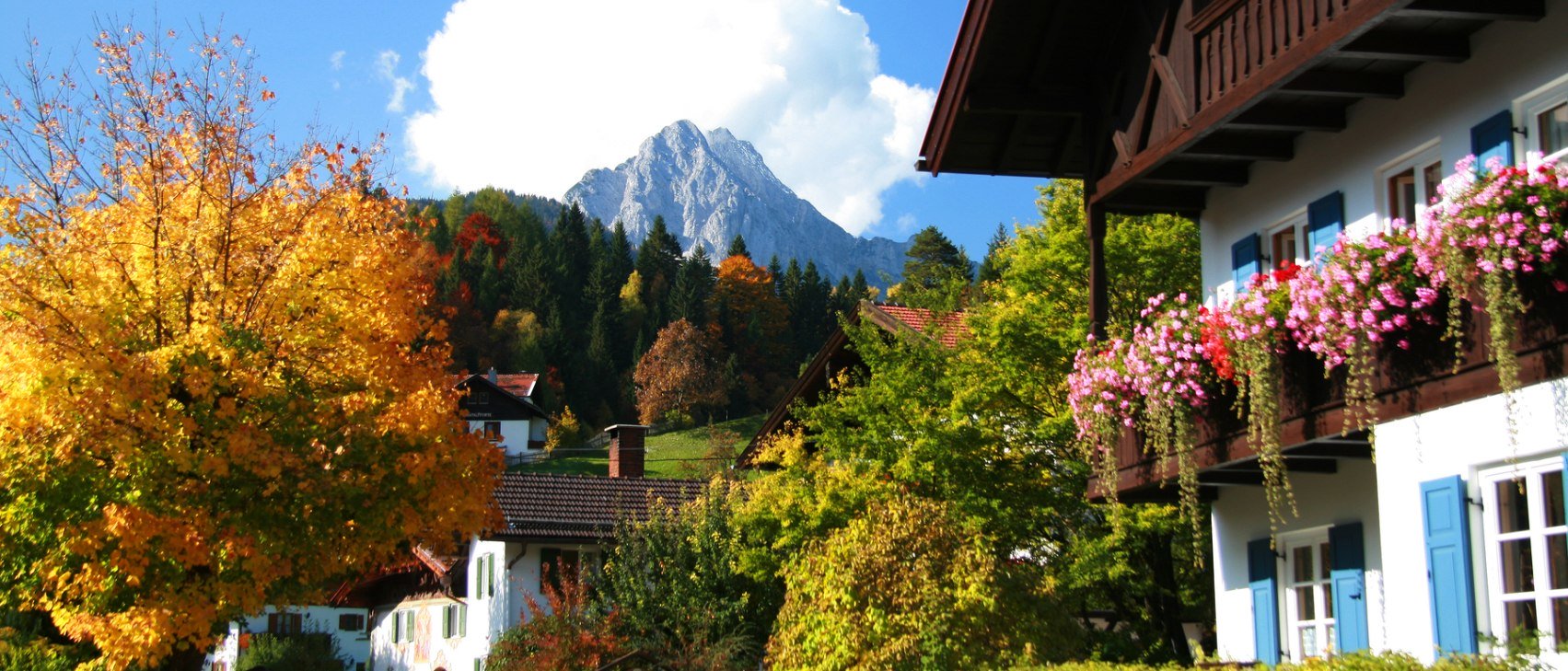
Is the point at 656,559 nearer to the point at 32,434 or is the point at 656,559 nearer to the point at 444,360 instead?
the point at 444,360

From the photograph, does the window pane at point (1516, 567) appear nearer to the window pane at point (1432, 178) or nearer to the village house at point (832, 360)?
the window pane at point (1432, 178)

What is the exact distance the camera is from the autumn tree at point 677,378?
112625 millimetres

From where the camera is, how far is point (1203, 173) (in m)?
15.0

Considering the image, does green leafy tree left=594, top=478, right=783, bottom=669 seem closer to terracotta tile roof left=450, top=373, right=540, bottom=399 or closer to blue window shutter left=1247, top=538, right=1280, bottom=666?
blue window shutter left=1247, top=538, right=1280, bottom=666

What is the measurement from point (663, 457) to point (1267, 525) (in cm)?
8195

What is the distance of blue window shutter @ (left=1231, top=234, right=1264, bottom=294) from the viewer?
14.6 m

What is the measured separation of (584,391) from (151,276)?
101 meters

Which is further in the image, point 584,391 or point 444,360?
point 584,391

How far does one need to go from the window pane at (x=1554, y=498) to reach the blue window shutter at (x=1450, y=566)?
68cm

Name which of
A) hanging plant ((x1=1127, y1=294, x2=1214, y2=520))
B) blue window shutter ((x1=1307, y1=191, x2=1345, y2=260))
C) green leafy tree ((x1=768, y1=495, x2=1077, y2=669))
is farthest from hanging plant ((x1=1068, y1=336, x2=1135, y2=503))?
blue window shutter ((x1=1307, y1=191, x2=1345, y2=260))

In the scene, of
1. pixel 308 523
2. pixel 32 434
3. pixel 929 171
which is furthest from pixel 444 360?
pixel 929 171

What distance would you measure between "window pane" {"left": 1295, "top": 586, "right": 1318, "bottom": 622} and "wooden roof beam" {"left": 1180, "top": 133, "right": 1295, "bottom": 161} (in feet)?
13.6

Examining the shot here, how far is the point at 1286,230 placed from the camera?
14.4 metres

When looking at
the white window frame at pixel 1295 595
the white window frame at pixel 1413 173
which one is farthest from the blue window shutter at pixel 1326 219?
the white window frame at pixel 1295 595
